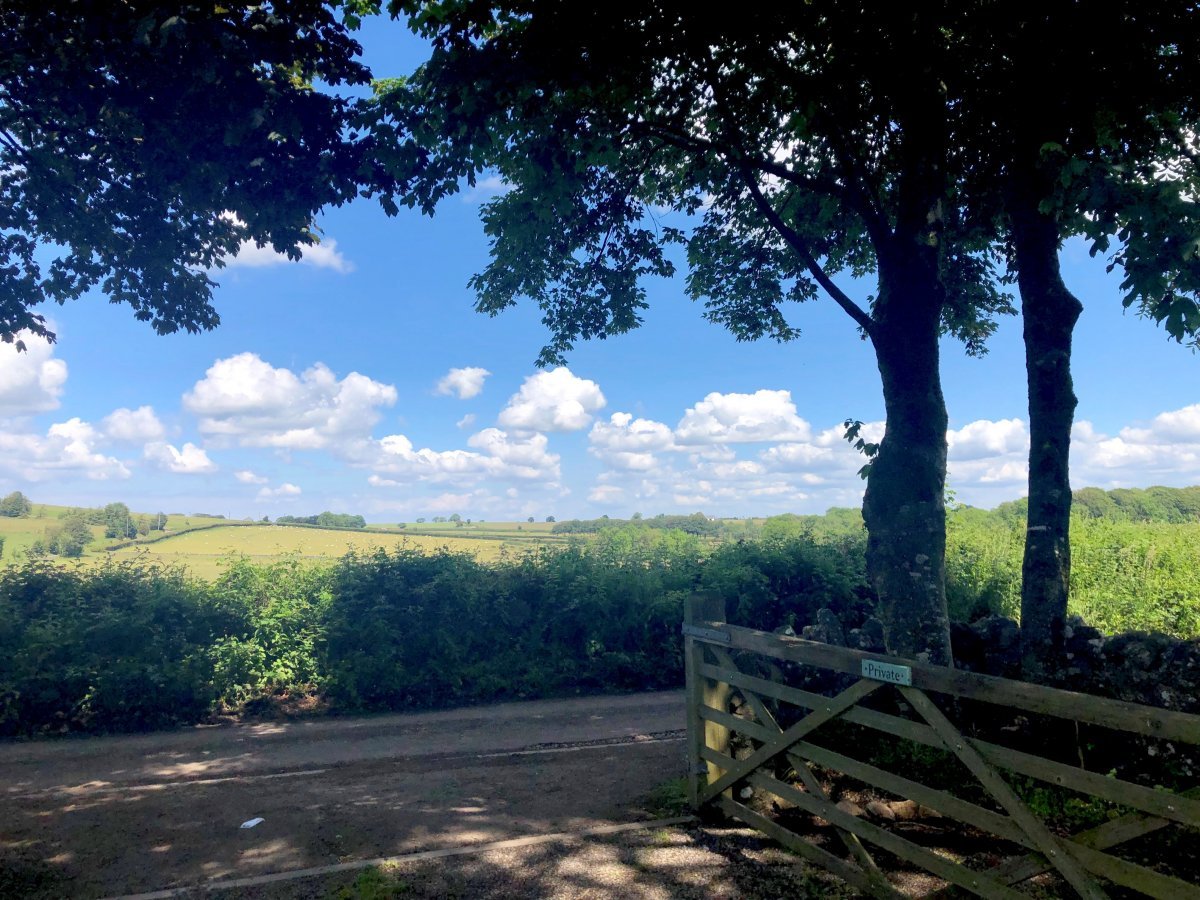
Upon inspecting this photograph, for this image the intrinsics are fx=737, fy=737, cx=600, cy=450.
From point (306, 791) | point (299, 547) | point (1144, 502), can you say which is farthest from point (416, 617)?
point (1144, 502)

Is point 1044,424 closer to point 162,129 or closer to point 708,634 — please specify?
point 708,634

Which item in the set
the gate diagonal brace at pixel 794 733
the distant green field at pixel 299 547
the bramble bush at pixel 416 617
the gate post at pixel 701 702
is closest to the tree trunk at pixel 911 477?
the gate post at pixel 701 702

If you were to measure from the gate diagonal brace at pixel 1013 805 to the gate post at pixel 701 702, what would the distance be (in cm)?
240

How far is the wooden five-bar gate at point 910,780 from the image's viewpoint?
11.9 ft

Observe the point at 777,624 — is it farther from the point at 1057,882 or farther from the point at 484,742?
the point at 1057,882

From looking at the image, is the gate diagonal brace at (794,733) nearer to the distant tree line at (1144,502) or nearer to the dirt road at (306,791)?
the dirt road at (306,791)

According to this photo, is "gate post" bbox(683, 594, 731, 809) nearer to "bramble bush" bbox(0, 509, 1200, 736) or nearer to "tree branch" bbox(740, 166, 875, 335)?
"tree branch" bbox(740, 166, 875, 335)

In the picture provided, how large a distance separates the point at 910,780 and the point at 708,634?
194 centimetres

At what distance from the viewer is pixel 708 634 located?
6.61 m

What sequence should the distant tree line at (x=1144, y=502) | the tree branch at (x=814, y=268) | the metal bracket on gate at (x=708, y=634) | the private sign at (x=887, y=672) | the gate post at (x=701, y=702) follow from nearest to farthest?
the private sign at (x=887, y=672) < the metal bracket on gate at (x=708, y=634) < the gate post at (x=701, y=702) < the tree branch at (x=814, y=268) < the distant tree line at (x=1144, y=502)

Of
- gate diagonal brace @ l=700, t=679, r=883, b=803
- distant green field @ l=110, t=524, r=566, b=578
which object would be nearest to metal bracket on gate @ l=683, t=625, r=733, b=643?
gate diagonal brace @ l=700, t=679, r=883, b=803

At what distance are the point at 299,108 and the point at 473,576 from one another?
27.1 ft

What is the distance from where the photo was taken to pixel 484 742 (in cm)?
1012

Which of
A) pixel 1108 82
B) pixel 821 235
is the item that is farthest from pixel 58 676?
pixel 1108 82
